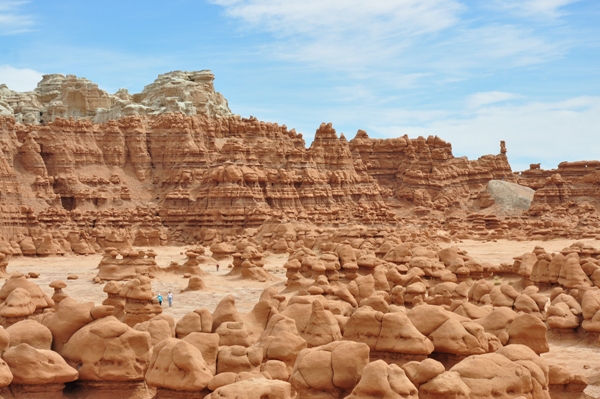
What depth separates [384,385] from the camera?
33.6ft

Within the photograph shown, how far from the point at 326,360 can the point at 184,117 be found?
52953 millimetres

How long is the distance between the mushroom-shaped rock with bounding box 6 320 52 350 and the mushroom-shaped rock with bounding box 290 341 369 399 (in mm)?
4343

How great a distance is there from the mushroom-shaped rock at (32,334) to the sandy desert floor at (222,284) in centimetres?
887

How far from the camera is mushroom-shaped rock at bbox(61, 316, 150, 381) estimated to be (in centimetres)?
1298

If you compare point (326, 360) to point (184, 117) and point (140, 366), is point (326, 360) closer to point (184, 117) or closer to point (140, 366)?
point (140, 366)

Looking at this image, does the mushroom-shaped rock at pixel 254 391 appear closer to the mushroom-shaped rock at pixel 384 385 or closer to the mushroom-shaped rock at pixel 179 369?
the mushroom-shaped rock at pixel 384 385

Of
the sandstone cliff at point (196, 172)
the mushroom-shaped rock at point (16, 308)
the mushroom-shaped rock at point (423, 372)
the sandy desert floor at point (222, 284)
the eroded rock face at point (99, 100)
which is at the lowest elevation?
the sandy desert floor at point (222, 284)

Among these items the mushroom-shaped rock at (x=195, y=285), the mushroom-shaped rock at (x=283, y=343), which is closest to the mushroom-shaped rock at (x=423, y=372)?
the mushroom-shaped rock at (x=283, y=343)

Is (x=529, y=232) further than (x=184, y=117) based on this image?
No

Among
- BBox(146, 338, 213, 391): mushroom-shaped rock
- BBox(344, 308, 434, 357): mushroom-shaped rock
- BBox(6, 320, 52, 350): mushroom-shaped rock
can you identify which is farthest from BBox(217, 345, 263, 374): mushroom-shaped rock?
BBox(6, 320, 52, 350): mushroom-shaped rock

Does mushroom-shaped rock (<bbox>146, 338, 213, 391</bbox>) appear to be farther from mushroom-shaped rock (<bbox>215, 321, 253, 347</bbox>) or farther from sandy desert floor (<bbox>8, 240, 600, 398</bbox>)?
sandy desert floor (<bbox>8, 240, 600, 398</bbox>)

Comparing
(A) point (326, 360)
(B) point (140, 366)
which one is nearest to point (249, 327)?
(B) point (140, 366)

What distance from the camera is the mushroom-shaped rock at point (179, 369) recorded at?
39.0 ft

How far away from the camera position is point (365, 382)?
34.0 feet
